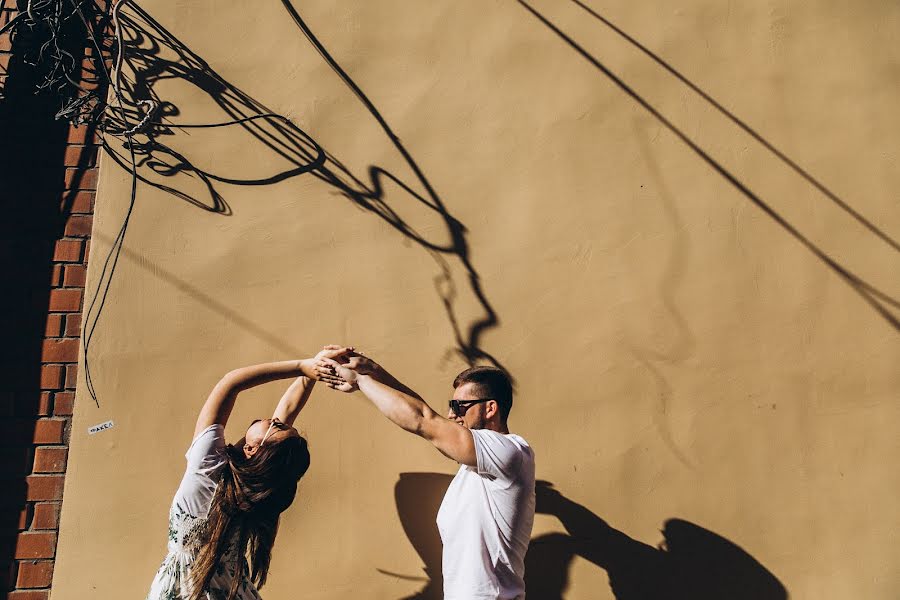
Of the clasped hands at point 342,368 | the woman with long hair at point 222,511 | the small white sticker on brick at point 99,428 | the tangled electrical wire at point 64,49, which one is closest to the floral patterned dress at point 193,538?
the woman with long hair at point 222,511

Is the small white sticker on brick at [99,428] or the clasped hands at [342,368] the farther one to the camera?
the small white sticker on brick at [99,428]

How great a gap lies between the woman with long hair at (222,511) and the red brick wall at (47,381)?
787mm

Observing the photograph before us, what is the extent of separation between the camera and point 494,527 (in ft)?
7.35

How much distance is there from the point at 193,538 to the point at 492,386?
3.63 ft

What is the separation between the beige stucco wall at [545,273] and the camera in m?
2.76

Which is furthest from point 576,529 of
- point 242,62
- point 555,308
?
point 242,62

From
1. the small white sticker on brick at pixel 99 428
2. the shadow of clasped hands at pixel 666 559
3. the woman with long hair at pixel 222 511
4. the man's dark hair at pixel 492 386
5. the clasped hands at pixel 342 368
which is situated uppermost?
the clasped hands at pixel 342 368

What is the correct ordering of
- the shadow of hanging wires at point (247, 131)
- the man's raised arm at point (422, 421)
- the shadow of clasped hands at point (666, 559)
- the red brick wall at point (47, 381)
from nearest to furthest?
the man's raised arm at point (422, 421) < the red brick wall at point (47, 381) < the shadow of clasped hands at point (666, 559) < the shadow of hanging wires at point (247, 131)

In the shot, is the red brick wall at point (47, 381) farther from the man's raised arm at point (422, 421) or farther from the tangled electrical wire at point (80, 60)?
the man's raised arm at point (422, 421)

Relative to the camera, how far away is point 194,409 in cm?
274

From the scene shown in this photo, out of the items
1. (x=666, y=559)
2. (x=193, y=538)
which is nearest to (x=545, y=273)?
(x=666, y=559)

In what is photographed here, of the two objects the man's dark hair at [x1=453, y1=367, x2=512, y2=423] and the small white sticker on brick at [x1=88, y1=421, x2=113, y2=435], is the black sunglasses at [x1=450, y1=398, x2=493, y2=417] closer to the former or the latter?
the man's dark hair at [x1=453, y1=367, x2=512, y2=423]

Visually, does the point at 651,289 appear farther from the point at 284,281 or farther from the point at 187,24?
the point at 187,24

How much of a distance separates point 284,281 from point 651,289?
5.09ft
